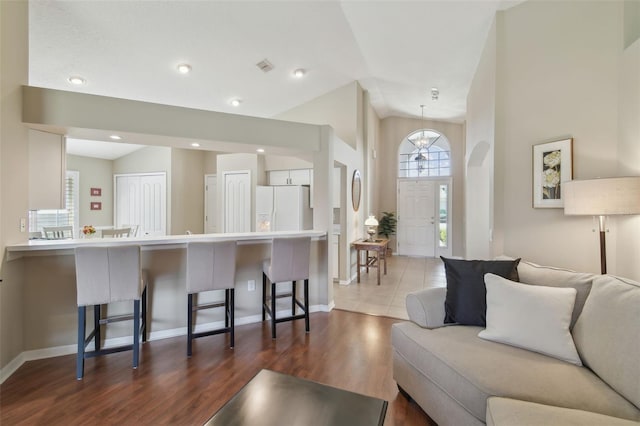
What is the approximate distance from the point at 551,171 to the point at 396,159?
5017 mm

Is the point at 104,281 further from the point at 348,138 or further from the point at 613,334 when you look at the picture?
the point at 348,138

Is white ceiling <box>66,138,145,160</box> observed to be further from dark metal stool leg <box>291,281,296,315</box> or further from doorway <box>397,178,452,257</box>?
doorway <box>397,178,452,257</box>

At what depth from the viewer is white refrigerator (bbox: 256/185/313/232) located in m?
5.25

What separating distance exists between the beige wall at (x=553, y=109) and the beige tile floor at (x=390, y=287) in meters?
1.57

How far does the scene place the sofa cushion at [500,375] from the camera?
4.09 ft

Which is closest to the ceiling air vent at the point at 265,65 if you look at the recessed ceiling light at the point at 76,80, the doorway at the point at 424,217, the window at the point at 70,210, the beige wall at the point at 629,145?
the recessed ceiling light at the point at 76,80

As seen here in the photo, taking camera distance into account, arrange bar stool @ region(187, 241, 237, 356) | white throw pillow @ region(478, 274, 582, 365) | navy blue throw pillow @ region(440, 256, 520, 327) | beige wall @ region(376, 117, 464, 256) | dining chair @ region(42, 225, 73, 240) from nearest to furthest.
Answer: white throw pillow @ region(478, 274, 582, 365), navy blue throw pillow @ region(440, 256, 520, 327), bar stool @ region(187, 241, 237, 356), dining chair @ region(42, 225, 73, 240), beige wall @ region(376, 117, 464, 256)

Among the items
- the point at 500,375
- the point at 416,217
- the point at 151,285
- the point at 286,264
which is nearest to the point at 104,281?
the point at 151,285

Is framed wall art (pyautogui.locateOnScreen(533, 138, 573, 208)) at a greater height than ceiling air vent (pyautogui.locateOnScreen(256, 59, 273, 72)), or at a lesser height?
lesser

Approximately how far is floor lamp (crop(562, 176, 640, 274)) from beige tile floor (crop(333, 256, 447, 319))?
205 cm

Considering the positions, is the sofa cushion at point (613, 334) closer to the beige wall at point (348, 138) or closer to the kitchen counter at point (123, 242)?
the kitchen counter at point (123, 242)

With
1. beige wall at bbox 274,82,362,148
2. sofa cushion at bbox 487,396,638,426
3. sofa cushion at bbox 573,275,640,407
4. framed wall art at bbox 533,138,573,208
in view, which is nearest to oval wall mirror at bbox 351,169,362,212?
beige wall at bbox 274,82,362,148

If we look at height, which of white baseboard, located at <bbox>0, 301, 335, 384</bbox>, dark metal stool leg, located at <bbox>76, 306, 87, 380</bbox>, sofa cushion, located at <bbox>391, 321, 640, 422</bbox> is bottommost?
white baseboard, located at <bbox>0, 301, 335, 384</bbox>

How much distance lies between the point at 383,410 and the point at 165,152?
6.73 meters
